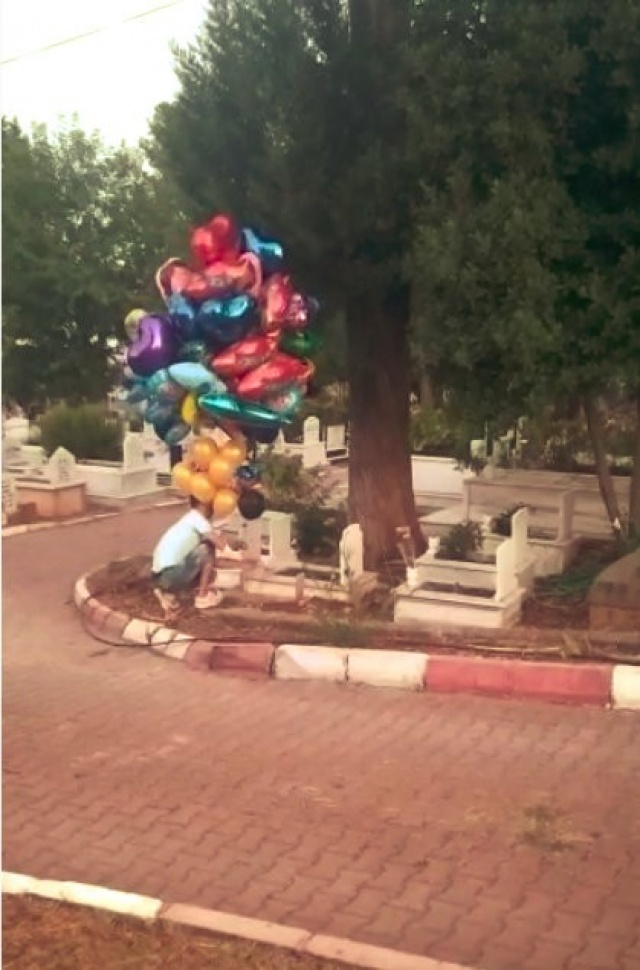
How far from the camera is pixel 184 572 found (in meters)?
7.69

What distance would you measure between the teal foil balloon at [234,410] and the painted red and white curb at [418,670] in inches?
63.6

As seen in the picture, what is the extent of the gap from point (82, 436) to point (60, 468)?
1.88 m

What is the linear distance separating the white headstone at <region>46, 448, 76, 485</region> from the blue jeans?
6582 mm

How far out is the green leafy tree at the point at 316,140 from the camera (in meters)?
7.91

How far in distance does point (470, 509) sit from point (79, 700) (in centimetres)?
470

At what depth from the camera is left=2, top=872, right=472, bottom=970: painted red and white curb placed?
3.29 meters

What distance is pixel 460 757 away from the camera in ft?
17.0

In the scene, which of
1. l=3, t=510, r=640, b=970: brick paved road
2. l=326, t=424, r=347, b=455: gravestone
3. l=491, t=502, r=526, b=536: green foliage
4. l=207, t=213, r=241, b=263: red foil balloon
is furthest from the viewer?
l=326, t=424, r=347, b=455: gravestone

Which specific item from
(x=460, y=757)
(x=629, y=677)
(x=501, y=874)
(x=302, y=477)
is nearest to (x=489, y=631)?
(x=629, y=677)

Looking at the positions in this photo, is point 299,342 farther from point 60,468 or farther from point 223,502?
point 60,468

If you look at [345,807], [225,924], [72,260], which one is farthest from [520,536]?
[72,260]

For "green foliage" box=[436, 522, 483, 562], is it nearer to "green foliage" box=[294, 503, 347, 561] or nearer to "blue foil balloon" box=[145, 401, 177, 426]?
"green foliage" box=[294, 503, 347, 561]

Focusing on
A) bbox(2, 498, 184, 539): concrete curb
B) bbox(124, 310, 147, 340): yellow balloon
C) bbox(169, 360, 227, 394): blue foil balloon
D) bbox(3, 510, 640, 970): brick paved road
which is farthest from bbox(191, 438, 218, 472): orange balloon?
bbox(2, 498, 184, 539): concrete curb

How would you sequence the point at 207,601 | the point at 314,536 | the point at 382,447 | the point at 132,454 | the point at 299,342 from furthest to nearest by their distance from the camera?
the point at 132,454 → the point at 314,536 → the point at 382,447 → the point at 299,342 → the point at 207,601
